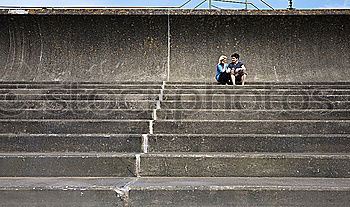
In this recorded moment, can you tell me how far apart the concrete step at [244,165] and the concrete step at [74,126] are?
805 millimetres

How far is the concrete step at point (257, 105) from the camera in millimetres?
4215

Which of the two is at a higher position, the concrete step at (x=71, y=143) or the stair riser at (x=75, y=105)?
the stair riser at (x=75, y=105)

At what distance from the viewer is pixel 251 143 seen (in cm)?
315

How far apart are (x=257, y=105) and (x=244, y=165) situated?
1616 mm

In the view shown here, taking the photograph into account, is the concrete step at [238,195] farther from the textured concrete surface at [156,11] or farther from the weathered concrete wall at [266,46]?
the weathered concrete wall at [266,46]

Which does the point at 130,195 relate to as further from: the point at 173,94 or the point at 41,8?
the point at 41,8

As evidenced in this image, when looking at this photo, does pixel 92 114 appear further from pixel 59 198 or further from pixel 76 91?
pixel 59 198

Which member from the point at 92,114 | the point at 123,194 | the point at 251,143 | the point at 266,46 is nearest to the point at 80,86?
the point at 92,114

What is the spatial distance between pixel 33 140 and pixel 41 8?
4851mm

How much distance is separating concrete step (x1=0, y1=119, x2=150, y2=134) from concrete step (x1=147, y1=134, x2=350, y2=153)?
0.43 meters

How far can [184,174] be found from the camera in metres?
2.79

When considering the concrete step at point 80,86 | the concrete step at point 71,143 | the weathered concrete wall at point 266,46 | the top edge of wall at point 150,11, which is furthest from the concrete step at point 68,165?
the weathered concrete wall at point 266,46

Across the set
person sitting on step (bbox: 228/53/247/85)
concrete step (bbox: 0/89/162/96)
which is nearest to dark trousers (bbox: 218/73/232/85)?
person sitting on step (bbox: 228/53/247/85)

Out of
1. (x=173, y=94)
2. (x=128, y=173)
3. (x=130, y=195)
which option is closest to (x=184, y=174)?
(x=128, y=173)
